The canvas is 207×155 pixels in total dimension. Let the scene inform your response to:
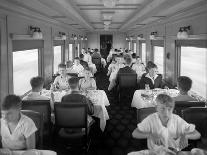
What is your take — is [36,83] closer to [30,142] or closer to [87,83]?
[30,142]

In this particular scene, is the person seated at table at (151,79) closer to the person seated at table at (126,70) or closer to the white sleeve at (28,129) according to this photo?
the person seated at table at (126,70)

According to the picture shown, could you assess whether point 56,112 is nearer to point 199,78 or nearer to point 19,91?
point 19,91

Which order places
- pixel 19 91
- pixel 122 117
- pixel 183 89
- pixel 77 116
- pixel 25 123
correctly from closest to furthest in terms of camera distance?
pixel 25 123 < pixel 77 116 < pixel 183 89 < pixel 19 91 < pixel 122 117

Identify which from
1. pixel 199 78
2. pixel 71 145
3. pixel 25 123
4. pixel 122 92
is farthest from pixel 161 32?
pixel 25 123

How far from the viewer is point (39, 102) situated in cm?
348

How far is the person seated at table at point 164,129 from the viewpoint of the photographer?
2.40 meters

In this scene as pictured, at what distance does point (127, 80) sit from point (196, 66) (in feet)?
5.56

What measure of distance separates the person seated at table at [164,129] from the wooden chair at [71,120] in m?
1.15

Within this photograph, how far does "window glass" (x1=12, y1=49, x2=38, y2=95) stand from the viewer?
4564 mm

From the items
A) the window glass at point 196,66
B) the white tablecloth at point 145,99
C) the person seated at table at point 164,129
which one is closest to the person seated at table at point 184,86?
the white tablecloth at point 145,99

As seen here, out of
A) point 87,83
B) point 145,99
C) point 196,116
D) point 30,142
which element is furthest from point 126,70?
point 30,142

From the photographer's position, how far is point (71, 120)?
11.3ft

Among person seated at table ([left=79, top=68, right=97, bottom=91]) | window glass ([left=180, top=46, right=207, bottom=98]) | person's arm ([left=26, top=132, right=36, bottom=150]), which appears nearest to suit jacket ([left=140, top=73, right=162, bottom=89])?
window glass ([left=180, top=46, right=207, bottom=98])

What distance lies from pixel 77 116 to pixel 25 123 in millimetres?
1108
